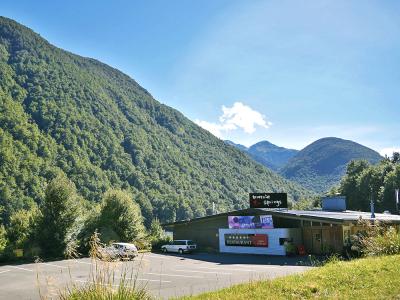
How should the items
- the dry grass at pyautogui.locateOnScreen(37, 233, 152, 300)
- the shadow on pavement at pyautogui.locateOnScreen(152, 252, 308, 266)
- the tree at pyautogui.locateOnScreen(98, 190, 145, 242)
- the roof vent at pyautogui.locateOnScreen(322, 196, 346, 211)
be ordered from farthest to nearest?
1. the roof vent at pyautogui.locateOnScreen(322, 196, 346, 211)
2. the tree at pyautogui.locateOnScreen(98, 190, 145, 242)
3. the shadow on pavement at pyautogui.locateOnScreen(152, 252, 308, 266)
4. the dry grass at pyautogui.locateOnScreen(37, 233, 152, 300)

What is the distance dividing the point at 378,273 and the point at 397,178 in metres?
63.4

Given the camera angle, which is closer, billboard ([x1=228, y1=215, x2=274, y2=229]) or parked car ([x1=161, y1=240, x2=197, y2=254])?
Answer: billboard ([x1=228, y1=215, x2=274, y2=229])

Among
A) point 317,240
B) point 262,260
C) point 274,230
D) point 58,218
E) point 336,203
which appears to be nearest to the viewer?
point 262,260

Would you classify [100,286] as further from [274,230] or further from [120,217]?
[120,217]

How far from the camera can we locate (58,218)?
131 feet

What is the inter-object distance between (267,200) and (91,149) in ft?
362

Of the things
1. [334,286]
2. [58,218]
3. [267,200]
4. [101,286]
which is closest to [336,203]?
[267,200]

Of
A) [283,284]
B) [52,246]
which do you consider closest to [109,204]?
[52,246]

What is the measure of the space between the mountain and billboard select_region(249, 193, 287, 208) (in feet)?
241

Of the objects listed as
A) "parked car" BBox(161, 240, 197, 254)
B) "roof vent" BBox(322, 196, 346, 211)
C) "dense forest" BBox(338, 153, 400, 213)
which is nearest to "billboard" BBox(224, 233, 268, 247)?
"parked car" BBox(161, 240, 197, 254)

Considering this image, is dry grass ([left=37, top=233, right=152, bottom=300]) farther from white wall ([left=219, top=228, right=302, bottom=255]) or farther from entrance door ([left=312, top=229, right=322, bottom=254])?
white wall ([left=219, top=228, right=302, bottom=255])

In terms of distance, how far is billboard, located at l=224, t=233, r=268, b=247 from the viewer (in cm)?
3816

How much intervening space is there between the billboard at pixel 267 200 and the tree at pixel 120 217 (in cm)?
1243

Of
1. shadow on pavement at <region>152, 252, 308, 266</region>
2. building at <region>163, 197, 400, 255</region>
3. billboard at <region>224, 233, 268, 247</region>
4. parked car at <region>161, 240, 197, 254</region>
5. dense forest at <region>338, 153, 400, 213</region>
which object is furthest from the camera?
dense forest at <region>338, 153, 400, 213</region>
